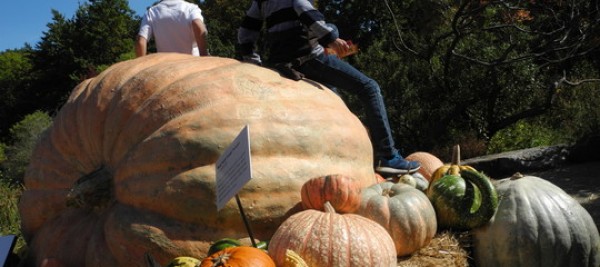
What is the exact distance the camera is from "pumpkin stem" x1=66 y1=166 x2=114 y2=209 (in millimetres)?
2873

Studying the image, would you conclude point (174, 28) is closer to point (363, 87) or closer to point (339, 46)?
point (339, 46)

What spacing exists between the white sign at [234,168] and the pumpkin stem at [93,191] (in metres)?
0.86

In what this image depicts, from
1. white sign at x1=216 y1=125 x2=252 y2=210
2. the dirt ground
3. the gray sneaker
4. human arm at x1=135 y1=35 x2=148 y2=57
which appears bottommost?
the dirt ground

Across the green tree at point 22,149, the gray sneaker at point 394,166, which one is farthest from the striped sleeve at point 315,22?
the green tree at point 22,149

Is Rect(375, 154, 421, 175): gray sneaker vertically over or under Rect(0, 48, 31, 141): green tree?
over

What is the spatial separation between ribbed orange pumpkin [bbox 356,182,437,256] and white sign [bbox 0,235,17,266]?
2019 millimetres

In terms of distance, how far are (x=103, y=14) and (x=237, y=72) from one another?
1025 inches

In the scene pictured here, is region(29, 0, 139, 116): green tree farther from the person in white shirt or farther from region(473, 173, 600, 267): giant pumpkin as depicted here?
region(473, 173, 600, 267): giant pumpkin

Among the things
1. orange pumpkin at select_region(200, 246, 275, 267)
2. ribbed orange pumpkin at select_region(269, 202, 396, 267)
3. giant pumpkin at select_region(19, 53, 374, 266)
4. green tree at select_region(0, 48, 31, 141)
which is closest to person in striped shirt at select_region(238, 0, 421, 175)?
giant pumpkin at select_region(19, 53, 374, 266)

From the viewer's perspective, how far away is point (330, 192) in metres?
2.64

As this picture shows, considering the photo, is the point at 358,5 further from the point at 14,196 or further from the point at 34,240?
the point at 34,240

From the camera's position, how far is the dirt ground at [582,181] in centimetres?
602

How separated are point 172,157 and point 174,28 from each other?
2.18 m

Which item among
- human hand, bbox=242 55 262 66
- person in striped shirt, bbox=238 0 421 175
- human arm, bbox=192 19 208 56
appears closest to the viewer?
person in striped shirt, bbox=238 0 421 175
